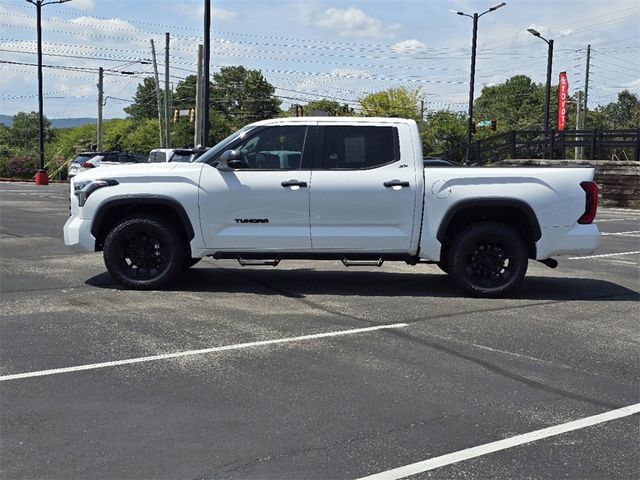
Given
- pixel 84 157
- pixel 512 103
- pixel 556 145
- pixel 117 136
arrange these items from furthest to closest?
→ pixel 512 103
pixel 117 136
pixel 84 157
pixel 556 145

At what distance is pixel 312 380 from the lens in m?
4.95

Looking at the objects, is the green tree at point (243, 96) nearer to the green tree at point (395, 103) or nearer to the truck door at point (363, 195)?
the green tree at point (395, 103)

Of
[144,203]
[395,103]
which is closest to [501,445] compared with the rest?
[144,203]

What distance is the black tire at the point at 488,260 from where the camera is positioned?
7.88 meters

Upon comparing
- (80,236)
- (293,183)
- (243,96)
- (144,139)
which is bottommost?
(80,236)

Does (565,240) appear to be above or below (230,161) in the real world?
below

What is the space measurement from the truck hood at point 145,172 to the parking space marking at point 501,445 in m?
4.87

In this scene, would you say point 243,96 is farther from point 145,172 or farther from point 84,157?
point 145,172

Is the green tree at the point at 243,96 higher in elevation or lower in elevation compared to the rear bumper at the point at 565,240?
higher

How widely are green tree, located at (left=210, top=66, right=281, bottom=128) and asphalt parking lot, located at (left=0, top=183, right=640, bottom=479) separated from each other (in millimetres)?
96191

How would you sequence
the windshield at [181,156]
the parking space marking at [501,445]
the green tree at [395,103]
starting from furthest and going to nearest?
the green tree at [395,103]
the windshield at [181,156]
the parking space marking at [501,445]

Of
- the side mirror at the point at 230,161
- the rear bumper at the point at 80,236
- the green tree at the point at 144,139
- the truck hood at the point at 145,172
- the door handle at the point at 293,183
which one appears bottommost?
the rear bumper at the point at 80,236

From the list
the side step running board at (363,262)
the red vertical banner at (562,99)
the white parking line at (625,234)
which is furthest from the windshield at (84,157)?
the red vertical banner at (562,99)

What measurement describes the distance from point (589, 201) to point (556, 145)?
80.2 ft
